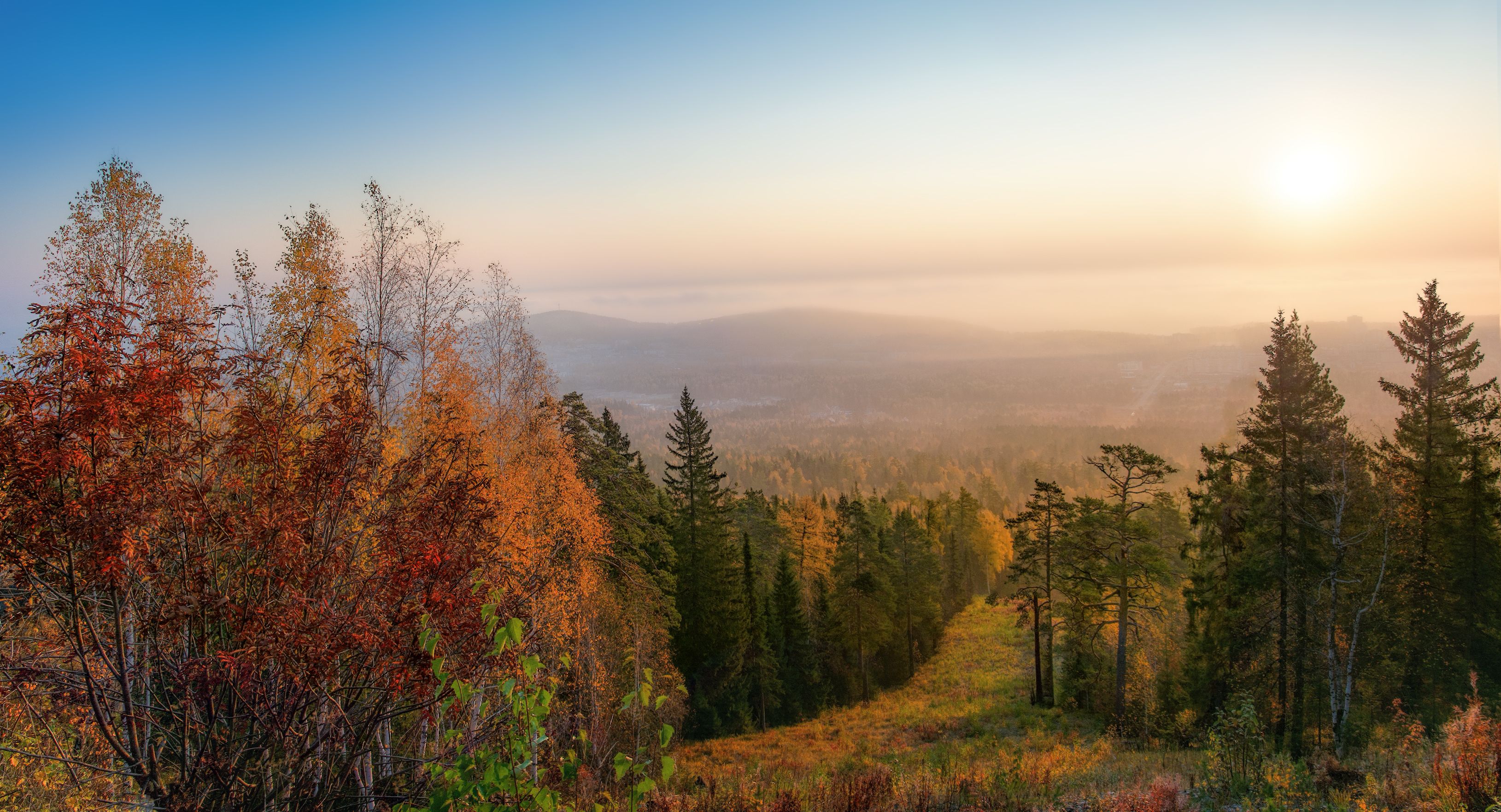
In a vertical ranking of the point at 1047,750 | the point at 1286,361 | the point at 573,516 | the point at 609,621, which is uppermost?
the point at 1286,361

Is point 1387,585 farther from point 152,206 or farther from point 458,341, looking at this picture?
point 152,206

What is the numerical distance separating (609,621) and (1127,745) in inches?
641

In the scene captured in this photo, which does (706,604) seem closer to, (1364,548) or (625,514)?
(625,514)

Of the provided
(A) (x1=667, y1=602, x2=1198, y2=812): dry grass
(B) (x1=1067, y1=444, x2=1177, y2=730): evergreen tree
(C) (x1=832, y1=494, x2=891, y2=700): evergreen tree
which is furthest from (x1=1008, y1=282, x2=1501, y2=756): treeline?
(C) (x1=832, y1=494, x2=891, y2=700): evergreen tree

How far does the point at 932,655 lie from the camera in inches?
1586

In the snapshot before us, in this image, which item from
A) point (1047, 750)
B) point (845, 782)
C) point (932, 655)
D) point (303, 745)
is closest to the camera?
point (303, 745)

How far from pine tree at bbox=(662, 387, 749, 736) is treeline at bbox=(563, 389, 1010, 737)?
0.05 m

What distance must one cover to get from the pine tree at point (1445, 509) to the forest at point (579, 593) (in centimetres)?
8

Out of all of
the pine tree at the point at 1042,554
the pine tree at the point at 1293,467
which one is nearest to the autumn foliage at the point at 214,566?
the pine tree at the point at 1293,467

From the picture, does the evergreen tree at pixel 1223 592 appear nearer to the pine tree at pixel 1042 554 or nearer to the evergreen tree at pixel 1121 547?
the evergreen tree at pixel 1121 547

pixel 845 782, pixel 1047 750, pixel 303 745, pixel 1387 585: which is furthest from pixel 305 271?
pixel 1387 585

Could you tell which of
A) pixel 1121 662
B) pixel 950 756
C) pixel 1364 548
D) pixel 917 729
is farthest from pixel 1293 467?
pixel 917 729

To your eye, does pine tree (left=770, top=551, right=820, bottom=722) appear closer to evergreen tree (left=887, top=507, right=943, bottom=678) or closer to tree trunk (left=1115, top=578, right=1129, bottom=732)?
evergreen tree (left=887, top=507, right=943, bottom=678)

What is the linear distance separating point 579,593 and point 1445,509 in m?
22.2
